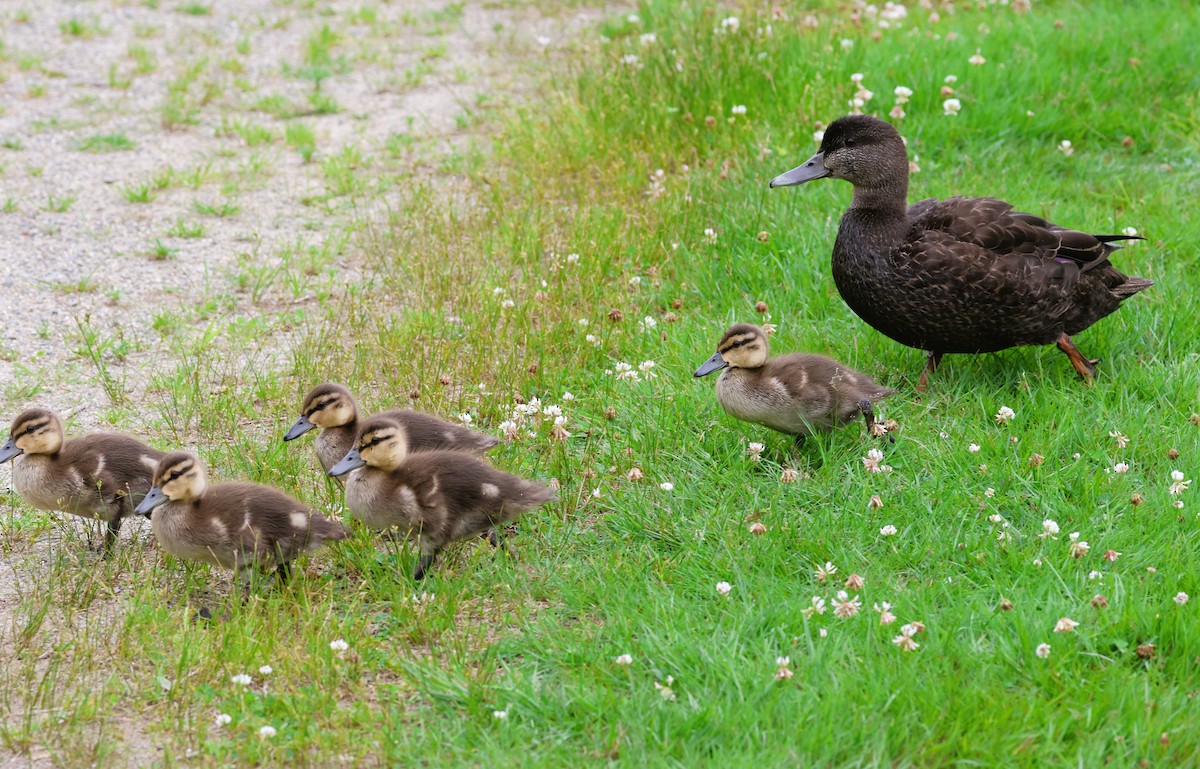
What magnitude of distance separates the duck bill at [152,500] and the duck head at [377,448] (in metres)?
0.67

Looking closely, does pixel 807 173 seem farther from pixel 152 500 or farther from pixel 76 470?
pixel 76 470

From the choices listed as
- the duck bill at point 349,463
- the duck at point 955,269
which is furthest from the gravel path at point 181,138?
the duck at point 955,269

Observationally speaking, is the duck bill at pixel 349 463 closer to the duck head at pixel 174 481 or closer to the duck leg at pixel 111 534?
the duck head at pixel 174 481

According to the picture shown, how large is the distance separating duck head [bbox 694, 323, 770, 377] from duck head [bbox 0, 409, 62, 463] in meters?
2.84

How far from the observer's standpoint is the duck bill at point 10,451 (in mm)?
5297

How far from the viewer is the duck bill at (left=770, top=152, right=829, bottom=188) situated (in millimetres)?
6656

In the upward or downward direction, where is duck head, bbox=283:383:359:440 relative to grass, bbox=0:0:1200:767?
upward

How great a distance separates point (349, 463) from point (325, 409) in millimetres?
510

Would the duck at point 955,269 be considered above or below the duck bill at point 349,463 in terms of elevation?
above

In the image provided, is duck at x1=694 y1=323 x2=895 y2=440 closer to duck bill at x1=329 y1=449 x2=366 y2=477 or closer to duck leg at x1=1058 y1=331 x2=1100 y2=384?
duck leg at x1=1058 y1=331 x2=1100 y2=384

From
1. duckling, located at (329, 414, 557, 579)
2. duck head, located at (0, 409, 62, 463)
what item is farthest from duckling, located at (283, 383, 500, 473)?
duck head, located at (0, 409, 62, 463)

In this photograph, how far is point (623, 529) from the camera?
17.4ft

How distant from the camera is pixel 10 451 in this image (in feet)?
17.5

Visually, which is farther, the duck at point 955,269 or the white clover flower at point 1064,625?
the duck at point 955,269
